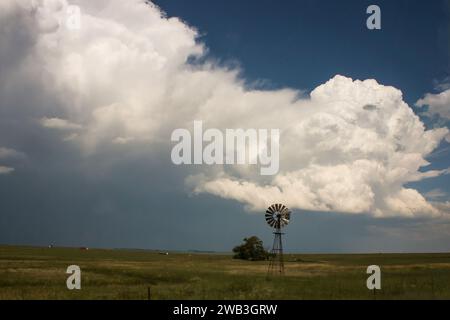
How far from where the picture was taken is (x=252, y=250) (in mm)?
123875

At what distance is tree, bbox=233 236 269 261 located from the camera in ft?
401

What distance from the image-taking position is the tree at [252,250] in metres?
122

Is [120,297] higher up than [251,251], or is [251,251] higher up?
[120,297]

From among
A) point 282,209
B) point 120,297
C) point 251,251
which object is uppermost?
point 282,209

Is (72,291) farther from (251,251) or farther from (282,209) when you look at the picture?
(251,251)
